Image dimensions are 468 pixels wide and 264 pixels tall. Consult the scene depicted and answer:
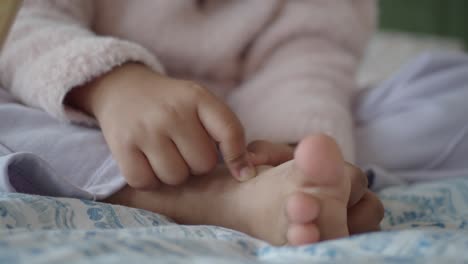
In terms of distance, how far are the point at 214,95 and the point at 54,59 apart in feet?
0.61

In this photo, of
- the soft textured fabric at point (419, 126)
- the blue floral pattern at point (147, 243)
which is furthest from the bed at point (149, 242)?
the soft textured fabric at point (419, 126)

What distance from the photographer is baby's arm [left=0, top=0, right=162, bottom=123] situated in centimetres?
54

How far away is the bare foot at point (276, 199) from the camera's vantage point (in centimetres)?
38

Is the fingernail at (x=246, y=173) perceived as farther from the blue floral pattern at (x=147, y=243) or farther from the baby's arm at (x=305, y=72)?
the baby's arm at (x=305, y=72)

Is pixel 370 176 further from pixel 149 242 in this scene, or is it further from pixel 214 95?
pixel 149 242

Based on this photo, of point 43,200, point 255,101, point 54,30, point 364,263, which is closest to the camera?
point 364,263

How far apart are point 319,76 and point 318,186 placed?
1.46 feet

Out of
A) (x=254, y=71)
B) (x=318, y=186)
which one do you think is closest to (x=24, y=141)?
(x=318, y=186)

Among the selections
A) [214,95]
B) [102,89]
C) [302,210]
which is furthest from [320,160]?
[102,89]

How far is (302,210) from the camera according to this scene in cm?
37

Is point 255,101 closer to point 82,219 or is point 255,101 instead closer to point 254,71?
point 254,71

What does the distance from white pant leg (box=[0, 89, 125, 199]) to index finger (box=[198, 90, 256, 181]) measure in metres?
0.09

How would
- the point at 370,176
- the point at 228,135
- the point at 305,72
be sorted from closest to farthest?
the point at 228,135 → the point at 370,176 → the point at 305,72

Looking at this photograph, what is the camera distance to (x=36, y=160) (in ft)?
1.46
